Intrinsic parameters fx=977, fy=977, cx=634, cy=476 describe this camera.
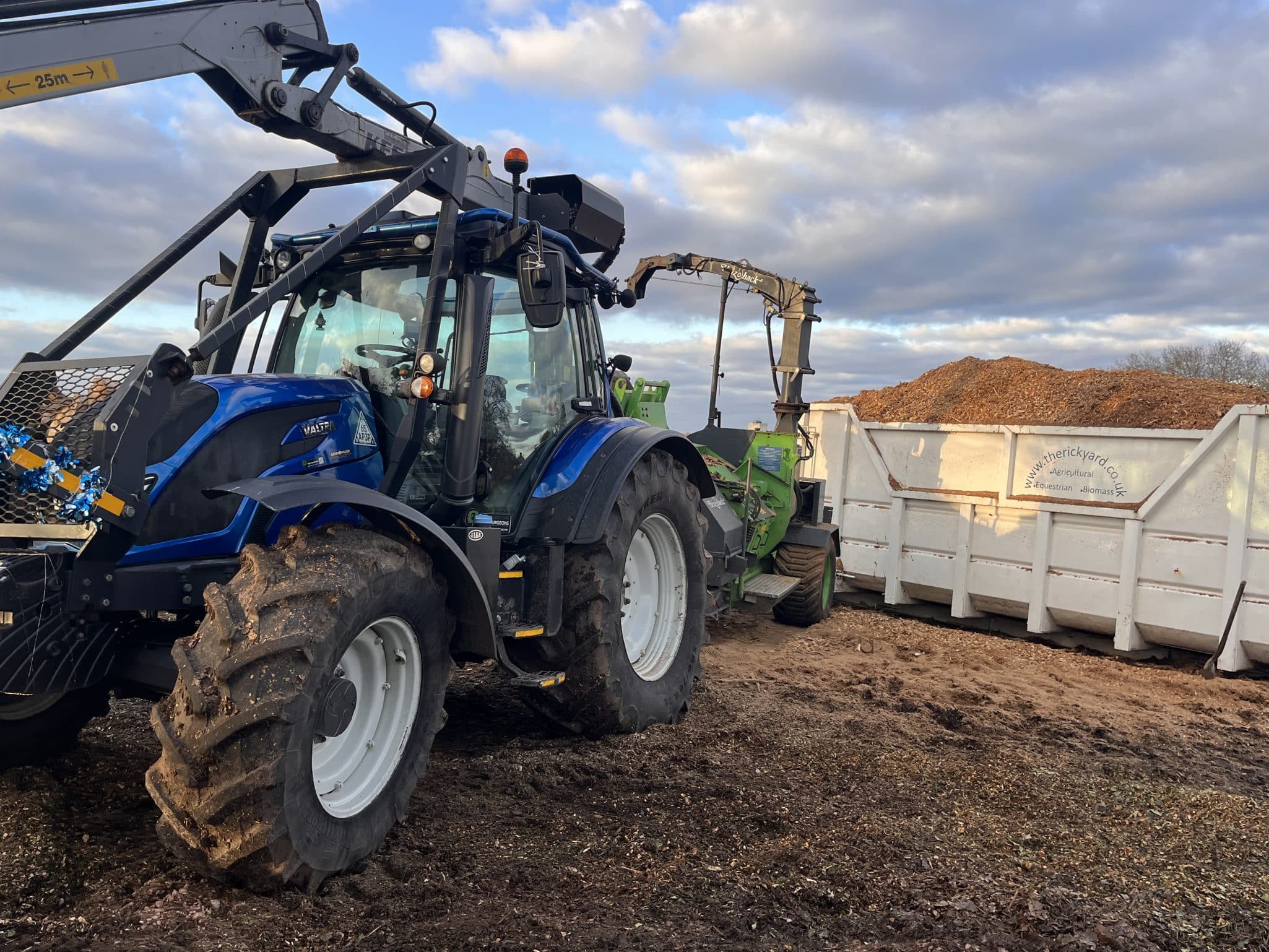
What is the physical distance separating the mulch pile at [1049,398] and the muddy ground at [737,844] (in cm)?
422

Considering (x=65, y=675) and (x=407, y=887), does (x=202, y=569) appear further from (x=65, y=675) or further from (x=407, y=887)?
(x=407, y=887)

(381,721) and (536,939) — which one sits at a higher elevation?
(381,721)

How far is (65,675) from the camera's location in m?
3.07

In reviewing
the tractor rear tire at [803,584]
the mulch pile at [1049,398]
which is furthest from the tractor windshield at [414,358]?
the mulch pile at [1049,398]

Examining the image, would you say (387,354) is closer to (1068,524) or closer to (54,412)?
(54,412)

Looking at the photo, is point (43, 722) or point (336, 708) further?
point (43, 722)

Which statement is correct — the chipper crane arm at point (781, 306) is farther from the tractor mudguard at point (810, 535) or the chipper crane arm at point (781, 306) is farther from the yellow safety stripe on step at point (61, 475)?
the yellow safety stripe on step at point (61, 475)

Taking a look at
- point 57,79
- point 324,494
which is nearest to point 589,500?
point 324,494

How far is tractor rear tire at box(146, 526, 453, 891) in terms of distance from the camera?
2.71 meters

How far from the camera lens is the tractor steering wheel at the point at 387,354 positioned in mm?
4199

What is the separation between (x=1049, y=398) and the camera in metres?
10.7

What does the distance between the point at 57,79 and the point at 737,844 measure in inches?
131

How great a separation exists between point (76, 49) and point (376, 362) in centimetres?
159

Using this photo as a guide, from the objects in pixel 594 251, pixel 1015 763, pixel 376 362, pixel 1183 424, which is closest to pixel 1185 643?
pixel 1183 424
